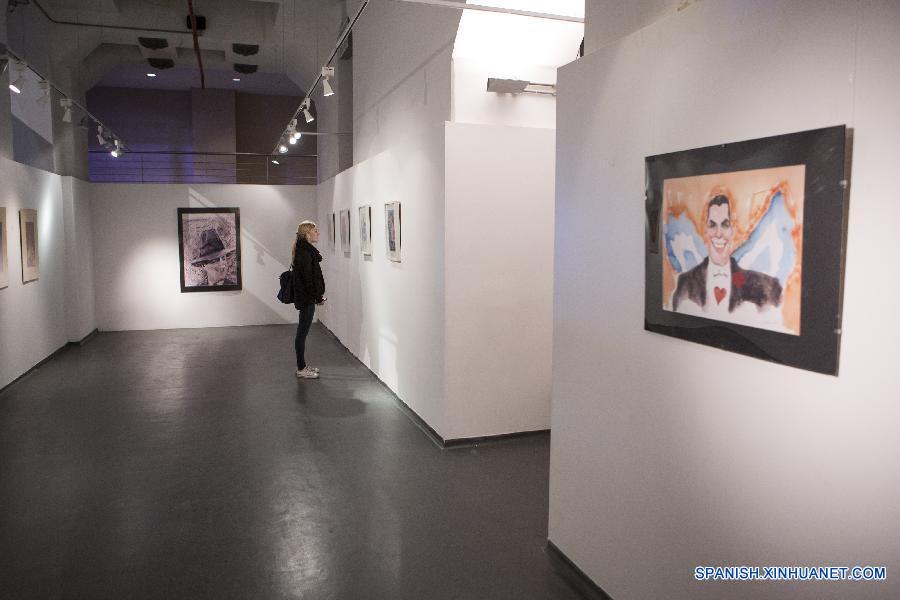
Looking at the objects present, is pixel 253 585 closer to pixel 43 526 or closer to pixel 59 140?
pixel 43 526

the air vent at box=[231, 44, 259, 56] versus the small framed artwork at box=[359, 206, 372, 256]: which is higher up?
the air vent at box=[231, 44, 259, 56]

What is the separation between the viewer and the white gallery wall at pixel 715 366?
1952 millimetres

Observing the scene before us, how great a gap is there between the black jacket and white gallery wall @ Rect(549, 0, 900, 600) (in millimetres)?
5204

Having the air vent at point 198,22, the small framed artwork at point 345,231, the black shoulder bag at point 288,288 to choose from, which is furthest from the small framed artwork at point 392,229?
the air vent at point 198,22

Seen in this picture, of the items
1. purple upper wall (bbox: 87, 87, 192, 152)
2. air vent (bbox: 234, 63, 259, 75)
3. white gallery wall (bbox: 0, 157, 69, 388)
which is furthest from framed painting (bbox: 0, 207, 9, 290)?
purple upper wall (bbox: 87, 87, 192, 152)

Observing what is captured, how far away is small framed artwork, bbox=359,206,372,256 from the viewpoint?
8.20 metres

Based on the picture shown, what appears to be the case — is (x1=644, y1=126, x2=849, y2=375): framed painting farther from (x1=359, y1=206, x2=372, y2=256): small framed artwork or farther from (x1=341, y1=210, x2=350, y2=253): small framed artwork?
(x1=341, y1=210, x2=350, y2=253): small framed artwork

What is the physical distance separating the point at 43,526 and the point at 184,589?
1424 mm

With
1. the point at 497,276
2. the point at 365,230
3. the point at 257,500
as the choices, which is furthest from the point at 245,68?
the point at 257,500

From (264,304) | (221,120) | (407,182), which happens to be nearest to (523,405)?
(407,182)

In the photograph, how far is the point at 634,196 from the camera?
10.2 feet

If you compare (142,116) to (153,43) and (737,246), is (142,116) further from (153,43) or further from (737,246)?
(737,246)

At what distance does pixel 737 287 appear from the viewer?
7.88ft

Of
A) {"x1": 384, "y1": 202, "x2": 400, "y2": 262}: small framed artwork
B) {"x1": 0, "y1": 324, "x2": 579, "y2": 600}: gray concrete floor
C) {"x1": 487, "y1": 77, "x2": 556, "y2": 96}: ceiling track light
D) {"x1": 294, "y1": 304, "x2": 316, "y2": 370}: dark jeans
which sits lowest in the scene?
{"x1": 0, "y1": 324, "x2": 579, "y2": 600}: gray concrete floor
